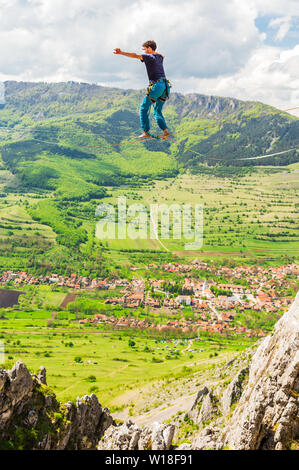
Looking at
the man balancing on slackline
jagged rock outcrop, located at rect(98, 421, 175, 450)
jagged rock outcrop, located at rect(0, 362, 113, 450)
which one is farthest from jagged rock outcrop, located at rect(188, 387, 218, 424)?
the man balancing on slackline

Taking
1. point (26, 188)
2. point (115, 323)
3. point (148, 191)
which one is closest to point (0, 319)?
point (115, 323)

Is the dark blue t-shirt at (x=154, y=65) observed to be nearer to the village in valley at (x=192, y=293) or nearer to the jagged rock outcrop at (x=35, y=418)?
the jagged rock outcrop at (x=35, y=418)

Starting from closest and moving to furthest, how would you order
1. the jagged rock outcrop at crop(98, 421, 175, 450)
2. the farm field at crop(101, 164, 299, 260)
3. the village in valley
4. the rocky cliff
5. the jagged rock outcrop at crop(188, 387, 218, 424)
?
the rocky cliff → the jagged rock outcrop at crop(98, 421, 175, 450) → the jagged rock outcrop at crop(188, 387, 218, 424) → the village in valley → the farm field at crop(101, 164, 299, 260)

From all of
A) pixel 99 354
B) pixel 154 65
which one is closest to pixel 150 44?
pixel 154 65

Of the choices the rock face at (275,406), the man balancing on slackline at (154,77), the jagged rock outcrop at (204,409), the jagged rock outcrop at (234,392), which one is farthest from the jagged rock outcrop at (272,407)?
the man balancing on slackline at (154,77)

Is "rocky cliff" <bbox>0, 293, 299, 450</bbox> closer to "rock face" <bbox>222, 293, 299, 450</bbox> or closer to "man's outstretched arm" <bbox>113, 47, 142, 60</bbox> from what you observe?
"rock face" <bbox>222, 293, 299, 450</bbox>
